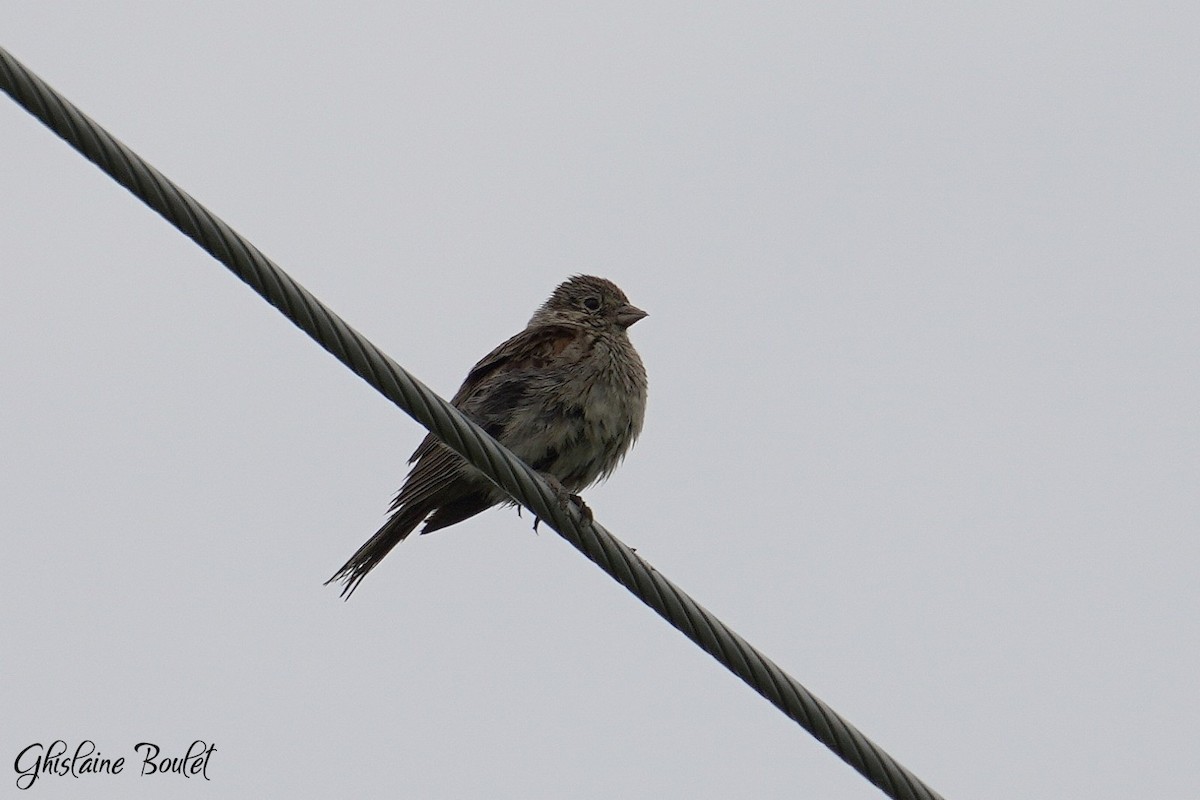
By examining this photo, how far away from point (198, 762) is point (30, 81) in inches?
197

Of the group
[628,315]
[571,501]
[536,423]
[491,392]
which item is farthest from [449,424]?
[628,315]

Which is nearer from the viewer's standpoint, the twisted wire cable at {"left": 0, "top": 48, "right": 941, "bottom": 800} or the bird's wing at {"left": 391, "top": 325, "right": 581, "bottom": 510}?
the twisted wire cable at {"left": 0, "top": 48, "right": 941, "bottom": 800}

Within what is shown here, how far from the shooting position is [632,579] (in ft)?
15.1

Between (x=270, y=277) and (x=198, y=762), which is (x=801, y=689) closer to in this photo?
(x=270, y=277)

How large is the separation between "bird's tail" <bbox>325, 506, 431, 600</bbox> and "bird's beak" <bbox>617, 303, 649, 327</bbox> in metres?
1.42

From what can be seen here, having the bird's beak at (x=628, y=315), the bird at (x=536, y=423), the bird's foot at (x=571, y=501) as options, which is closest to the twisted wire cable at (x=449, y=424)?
the bird's foot at (x=571, y=501)

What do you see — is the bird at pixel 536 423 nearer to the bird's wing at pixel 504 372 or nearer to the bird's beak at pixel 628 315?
the bird's wing at pixel 504 372

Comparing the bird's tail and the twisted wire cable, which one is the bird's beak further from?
the twisted wire cable

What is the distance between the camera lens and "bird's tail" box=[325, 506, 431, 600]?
22.5 ft

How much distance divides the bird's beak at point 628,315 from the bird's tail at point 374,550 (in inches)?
55.8

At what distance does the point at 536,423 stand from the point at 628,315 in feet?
4.01

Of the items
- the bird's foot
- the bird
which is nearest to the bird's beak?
the bird

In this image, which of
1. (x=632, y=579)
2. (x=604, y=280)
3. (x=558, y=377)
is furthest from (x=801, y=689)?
(x=604, y=280)

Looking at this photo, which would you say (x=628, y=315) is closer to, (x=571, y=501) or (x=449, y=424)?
(x=571, y=501)
